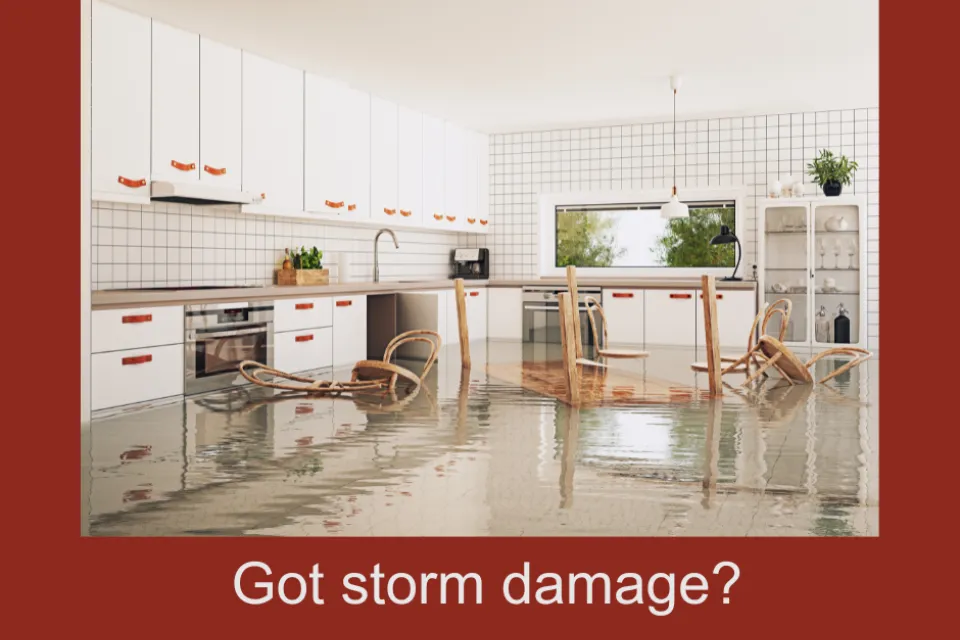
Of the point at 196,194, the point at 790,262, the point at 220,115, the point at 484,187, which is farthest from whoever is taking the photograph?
the point at 484,187

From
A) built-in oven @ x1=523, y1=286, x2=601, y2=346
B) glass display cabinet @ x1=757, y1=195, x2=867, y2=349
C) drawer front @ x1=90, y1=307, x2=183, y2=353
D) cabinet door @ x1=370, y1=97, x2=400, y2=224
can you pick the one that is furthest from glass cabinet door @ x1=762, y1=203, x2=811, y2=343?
drawer front @ x1=90, y1=307, x2=183, y2=353

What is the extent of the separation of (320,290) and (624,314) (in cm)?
322

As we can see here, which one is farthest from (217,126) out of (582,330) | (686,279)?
(686,279)

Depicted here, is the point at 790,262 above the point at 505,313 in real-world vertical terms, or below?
above

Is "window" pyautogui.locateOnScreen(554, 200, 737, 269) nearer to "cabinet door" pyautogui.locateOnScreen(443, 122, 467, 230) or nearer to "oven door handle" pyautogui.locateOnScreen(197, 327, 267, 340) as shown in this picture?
"cabinet door" pyautogui.locateOnScreen(443, 122, 467, 230)

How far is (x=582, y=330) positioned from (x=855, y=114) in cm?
316

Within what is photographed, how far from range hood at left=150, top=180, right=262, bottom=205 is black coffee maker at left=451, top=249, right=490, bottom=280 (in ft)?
12.5

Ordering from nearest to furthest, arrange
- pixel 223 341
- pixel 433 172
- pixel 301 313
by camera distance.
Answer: pixel 223 341 < pixel 301 313 < pixel 433 172

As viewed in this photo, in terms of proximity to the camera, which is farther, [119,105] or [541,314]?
[541,314]

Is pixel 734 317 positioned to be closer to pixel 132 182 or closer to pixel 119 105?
pixel 132 182

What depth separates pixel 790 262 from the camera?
8.04 metres

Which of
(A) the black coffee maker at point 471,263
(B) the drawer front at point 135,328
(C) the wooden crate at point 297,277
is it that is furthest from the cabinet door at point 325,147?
(A) the black coffee maker at point 471,263

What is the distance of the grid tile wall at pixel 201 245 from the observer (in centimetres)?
530

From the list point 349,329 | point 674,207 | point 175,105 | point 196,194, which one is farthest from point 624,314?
point 175,105
